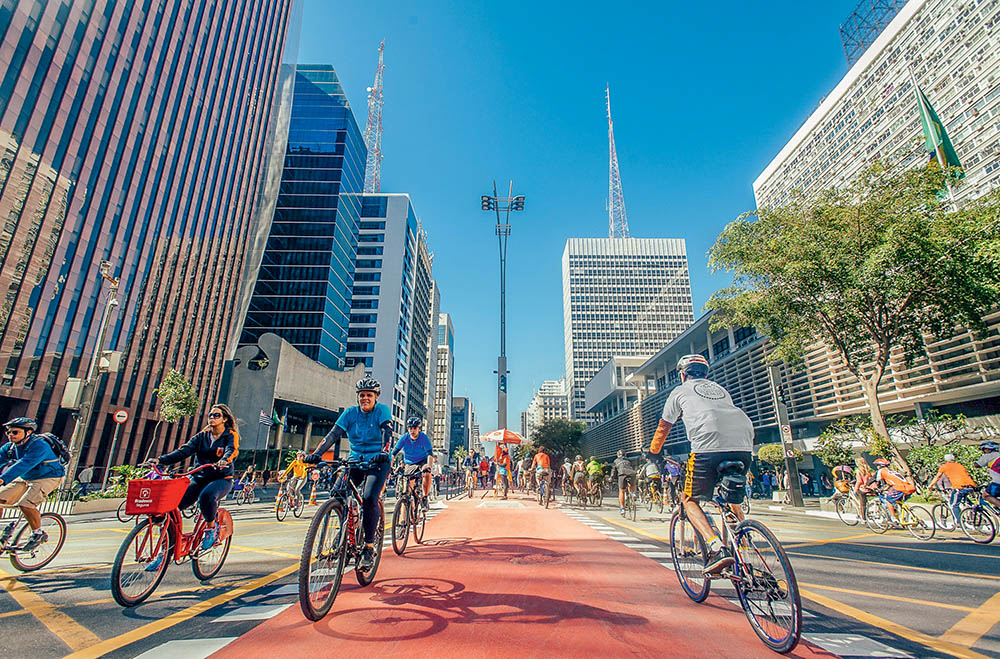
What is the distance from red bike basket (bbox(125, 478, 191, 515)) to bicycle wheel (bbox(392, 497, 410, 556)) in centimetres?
274

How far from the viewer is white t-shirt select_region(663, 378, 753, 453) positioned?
3951mm

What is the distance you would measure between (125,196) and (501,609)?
48313 millimetres

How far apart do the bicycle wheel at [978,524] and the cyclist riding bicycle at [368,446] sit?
11683 mm

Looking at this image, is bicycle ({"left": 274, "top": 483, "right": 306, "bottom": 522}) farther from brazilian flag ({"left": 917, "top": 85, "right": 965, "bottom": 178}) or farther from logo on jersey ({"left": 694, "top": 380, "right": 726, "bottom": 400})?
brazilian flag ({"left": 917, "top": 85, "right": 965, "bottom": 178})

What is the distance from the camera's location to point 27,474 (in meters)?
5.77

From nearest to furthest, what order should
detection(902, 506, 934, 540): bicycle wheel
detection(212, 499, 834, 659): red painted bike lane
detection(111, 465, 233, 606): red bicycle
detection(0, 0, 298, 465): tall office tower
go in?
detection(212, 499, 834, 659): red painted bike lane → detection(111, 465, 233, 606): red bicycle → detection(902, 506, 934, 540): bicycle wheel → detection(0, 0, 298, 465): tall office tower

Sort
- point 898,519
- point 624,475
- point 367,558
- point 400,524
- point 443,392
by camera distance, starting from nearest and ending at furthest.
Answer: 1. point 367,558
2. point 400,524
3. point 898,519
4. point 624,475
5. point 443,392

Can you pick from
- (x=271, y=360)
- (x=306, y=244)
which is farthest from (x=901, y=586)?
(x=306, y=244)

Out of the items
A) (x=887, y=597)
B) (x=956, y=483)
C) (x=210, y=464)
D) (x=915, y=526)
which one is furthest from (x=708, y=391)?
(x=915, y=526)

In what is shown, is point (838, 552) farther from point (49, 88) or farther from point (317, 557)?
point (49, 88)

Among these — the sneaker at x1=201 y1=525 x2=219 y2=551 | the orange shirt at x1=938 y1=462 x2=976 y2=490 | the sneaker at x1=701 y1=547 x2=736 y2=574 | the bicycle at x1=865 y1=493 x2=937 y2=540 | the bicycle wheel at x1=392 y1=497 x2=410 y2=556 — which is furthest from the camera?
the bicycle at x1=865 y1=493 x2=937 y2=540

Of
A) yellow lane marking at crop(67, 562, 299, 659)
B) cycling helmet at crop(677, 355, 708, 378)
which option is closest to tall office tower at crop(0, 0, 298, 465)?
yellow lane marking at crop(67, 562, 299, 659)

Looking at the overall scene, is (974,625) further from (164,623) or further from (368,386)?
(164,623)

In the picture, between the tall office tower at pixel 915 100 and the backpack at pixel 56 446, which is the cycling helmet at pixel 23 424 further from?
the tall office tower at pixel 915 100
